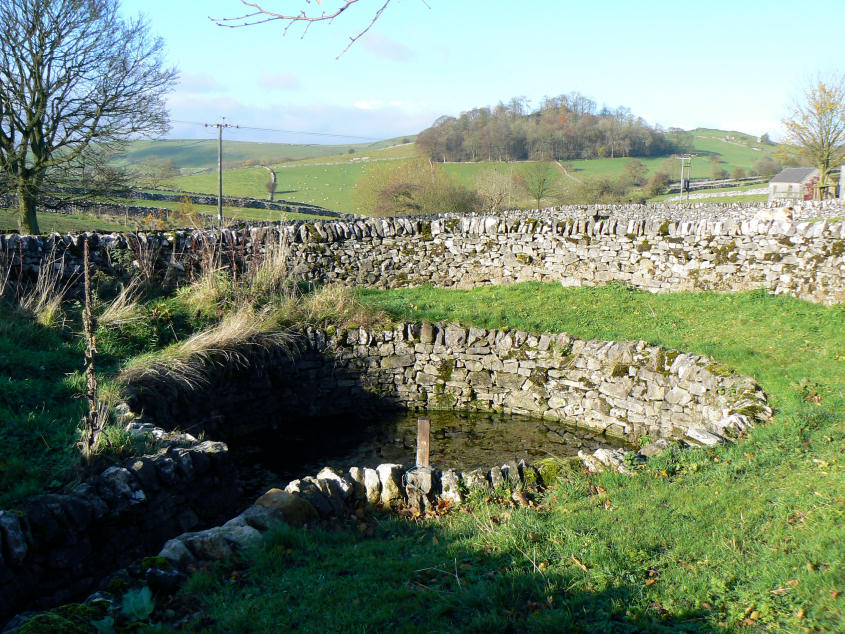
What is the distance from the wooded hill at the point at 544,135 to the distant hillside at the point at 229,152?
32104mm

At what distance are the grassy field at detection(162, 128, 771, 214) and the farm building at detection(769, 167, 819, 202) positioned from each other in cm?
1108

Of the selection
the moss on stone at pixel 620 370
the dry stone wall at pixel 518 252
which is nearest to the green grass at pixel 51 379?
the dry stone wall at pixel 518 252

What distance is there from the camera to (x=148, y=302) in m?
10.2

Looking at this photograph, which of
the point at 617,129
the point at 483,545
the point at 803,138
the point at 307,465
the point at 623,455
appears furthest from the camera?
the point at 617,129

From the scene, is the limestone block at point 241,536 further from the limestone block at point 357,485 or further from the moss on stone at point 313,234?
the moss on stone at point 313,234

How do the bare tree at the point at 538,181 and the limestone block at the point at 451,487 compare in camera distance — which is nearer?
the limestone block at the point at 451,487

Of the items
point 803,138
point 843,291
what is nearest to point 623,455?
point 843,291

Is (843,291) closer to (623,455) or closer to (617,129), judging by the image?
(623,455)

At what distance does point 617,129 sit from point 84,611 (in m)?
69.2

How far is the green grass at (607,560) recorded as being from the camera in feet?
10.9

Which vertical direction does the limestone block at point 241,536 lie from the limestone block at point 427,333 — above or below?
below

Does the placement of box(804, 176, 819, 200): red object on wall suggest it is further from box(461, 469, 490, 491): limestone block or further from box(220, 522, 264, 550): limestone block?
box(220, 522, 264, 550): limestone block

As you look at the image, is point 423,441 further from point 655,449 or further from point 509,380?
point 509,380

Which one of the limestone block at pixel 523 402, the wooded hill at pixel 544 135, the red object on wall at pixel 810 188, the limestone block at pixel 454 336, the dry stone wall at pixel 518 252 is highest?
the wooded hill at pixel 544 135
